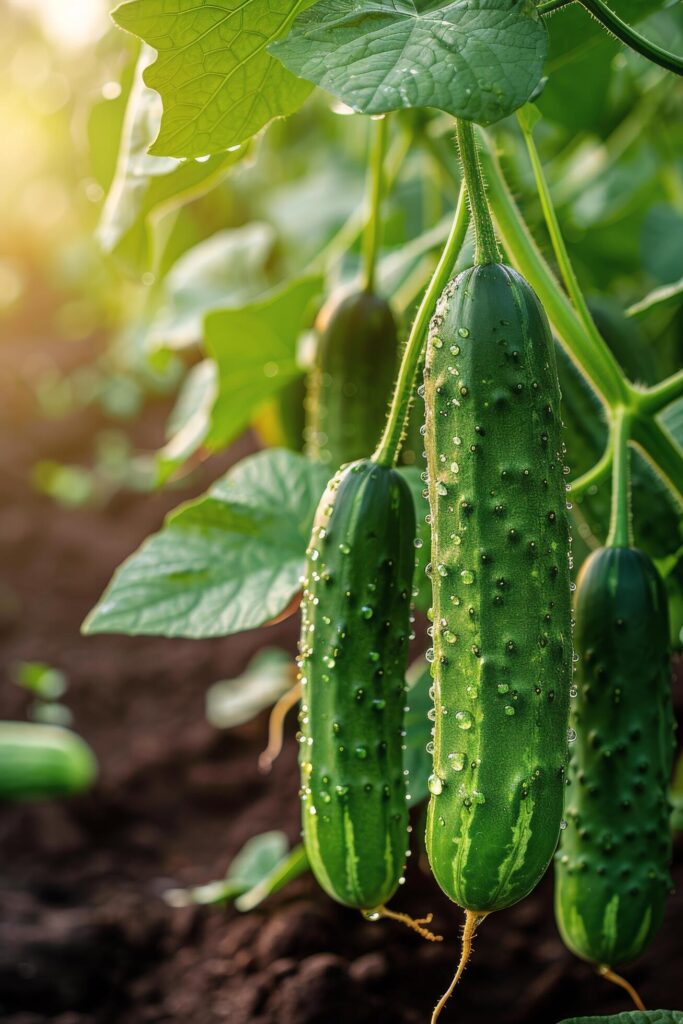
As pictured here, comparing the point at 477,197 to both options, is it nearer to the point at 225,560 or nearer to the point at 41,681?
the point at 225,560

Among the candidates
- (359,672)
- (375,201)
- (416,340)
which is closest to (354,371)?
(375,201)

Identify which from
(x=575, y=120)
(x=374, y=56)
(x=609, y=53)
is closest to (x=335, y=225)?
(x=575, y=120)

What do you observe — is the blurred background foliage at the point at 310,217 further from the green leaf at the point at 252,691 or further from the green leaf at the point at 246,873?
the green leaf at the point at 246,873

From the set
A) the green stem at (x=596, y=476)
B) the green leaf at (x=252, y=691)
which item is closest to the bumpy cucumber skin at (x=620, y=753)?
the green stem at (x=596, y=476)

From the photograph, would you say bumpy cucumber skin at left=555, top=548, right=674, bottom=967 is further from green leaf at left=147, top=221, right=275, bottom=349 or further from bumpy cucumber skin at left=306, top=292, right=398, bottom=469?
green leaf at left=147, top=221, right=275, bottom=349

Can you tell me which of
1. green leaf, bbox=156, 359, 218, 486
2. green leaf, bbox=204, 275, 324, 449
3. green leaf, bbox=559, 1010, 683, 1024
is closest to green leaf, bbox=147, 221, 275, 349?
green leaf, bbox=156, 359, 218, 486

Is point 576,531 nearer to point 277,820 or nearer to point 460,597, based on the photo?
point 460,597

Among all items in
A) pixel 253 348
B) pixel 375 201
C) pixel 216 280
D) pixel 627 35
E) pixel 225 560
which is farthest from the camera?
pixel 216 280
